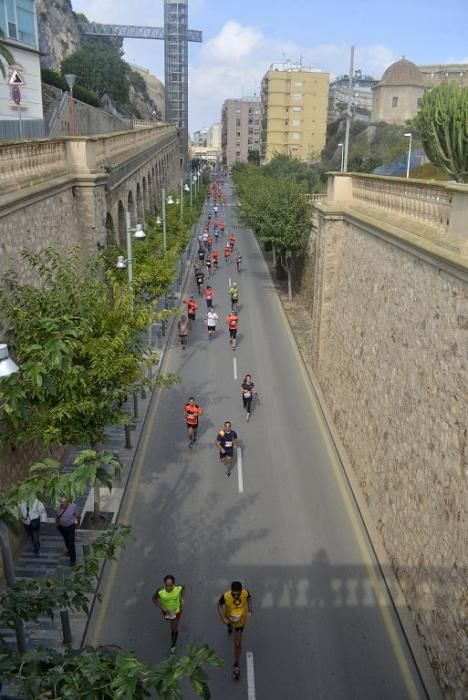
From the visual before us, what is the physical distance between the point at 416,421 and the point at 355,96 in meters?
138

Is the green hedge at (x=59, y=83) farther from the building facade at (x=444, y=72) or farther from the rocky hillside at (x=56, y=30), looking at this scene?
the building facade at (x=444, y=72)

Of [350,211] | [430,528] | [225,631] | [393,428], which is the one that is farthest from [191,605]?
[350,211]

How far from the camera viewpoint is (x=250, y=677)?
834cm

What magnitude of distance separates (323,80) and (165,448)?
313ft

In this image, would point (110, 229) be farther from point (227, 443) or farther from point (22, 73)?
point (227, 443)

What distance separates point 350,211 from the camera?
15.6 meters

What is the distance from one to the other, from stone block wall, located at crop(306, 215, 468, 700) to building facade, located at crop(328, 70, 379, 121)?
11575 centimetres

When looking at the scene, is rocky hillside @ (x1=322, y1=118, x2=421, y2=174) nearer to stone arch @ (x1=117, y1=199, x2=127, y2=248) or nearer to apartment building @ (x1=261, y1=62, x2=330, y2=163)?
apartment building @ (x1=261, y1=62, x2=330, y2=163)

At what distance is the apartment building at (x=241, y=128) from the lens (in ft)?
513

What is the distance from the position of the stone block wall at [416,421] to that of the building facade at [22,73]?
15.1 metres

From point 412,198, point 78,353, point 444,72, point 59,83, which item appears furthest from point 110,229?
point 444,72

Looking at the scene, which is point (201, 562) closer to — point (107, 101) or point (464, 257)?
point (464, 257)

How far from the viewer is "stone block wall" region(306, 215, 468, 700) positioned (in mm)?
8016

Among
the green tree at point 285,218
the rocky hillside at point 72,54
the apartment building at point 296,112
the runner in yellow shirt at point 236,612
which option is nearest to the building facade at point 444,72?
the apartment building at point 296,112
